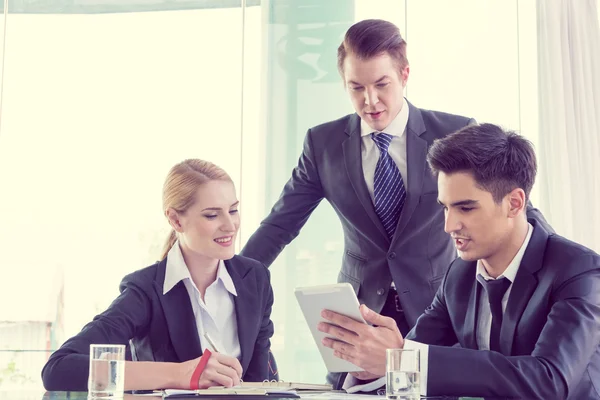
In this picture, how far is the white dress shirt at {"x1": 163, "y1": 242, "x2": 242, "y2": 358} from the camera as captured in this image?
103 inches

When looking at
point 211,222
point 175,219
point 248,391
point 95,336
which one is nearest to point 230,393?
point 248,391

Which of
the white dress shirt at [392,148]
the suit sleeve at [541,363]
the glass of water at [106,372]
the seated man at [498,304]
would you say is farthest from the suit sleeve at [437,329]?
the glass of water at [106,372]

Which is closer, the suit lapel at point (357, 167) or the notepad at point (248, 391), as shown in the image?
the notepad at point (248, 391)

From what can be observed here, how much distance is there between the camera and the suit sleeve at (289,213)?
312 centimetres

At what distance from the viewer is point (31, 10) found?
4.84m

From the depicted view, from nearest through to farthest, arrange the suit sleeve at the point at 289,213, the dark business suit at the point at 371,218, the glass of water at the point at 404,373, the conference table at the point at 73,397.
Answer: the glass of water at the point at 404,373 → the conference table at the point at 73,397 → the dark business suit at the point at 371,218 → the suit sleeve at the point at 289,213

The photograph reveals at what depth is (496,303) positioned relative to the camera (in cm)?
218

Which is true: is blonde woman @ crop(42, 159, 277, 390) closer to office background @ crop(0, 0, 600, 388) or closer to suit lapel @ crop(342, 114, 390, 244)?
suit lapel @ crop(342, 114, 390, 244)

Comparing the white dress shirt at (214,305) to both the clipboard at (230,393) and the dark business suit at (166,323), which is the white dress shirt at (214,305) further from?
the clipboard at (230,393)

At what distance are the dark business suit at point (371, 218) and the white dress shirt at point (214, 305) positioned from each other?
0.42 metres

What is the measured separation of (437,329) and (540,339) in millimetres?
473

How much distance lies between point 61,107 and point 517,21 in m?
2.70

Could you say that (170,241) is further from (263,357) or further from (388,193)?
(388,193)

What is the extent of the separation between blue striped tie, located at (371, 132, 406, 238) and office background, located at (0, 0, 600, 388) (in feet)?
5.93
